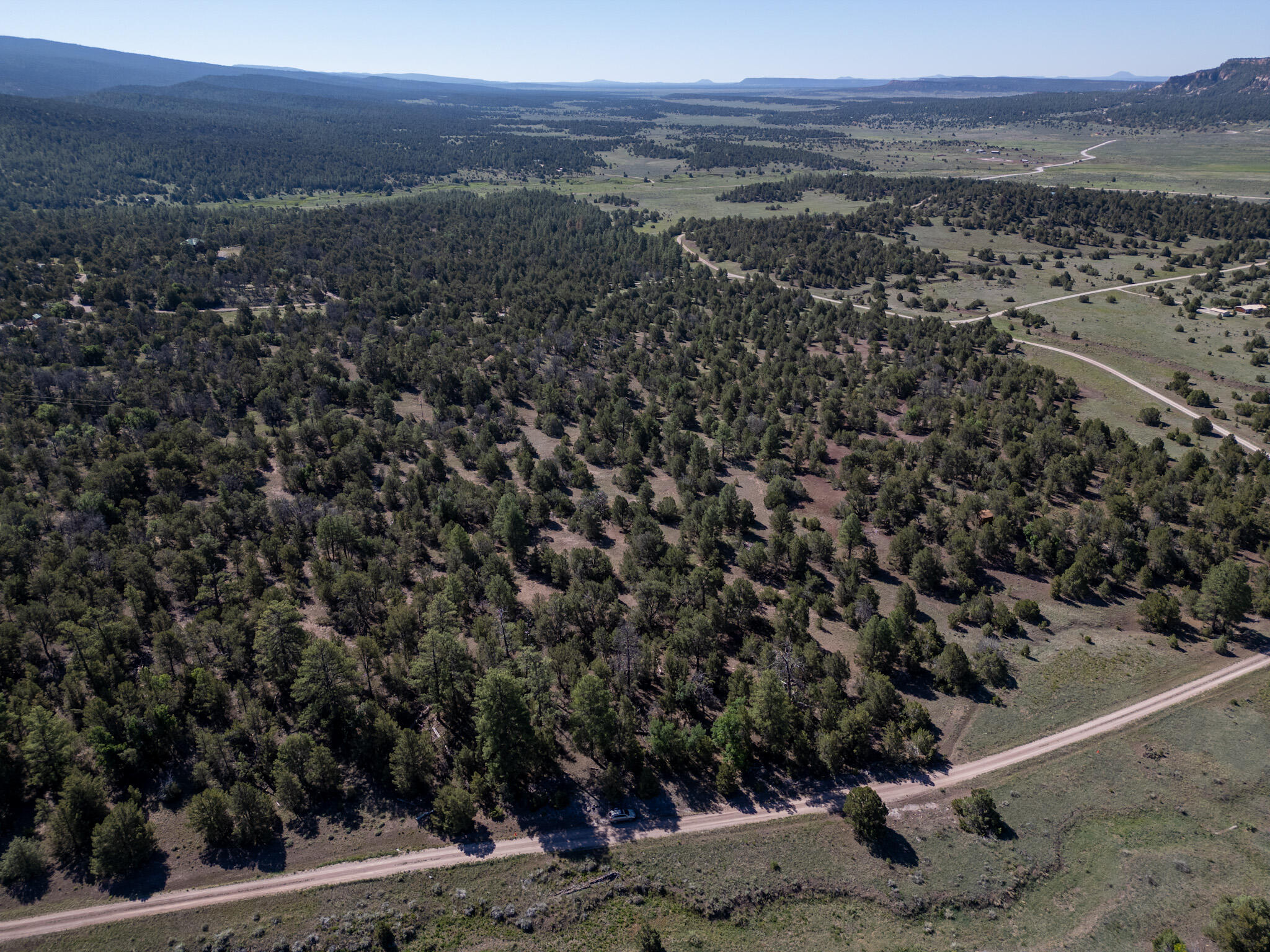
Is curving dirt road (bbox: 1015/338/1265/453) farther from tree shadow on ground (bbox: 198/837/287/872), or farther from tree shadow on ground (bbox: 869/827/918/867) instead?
tree shadow on ground (bbox: 198/837/287/872)

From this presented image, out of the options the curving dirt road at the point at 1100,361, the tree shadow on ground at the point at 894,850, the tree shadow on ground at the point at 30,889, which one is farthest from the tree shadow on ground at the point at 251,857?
the curving dirt road at the point at 1100,361

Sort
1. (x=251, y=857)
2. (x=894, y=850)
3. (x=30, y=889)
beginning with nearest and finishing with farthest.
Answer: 1. (x=30, y=889)
2. (x=251, y=857)
3. (x=894, y=850)

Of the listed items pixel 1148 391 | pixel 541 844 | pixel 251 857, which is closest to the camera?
pixel 251 857

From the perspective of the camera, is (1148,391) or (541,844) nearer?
(541,844)

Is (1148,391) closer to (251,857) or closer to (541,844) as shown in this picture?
(541,844)

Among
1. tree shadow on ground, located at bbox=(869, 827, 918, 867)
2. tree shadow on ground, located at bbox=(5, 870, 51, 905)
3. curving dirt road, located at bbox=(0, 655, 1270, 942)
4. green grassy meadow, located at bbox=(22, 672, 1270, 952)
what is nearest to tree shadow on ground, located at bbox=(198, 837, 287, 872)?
curving dirt road, located at bbox=(0, 655, 1270, 942)

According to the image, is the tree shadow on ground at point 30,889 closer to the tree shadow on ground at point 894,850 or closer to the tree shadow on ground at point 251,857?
the tree shadow on ground at point 251,857

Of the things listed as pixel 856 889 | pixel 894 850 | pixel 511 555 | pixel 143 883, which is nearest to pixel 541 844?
pixel 856 889
